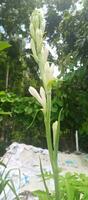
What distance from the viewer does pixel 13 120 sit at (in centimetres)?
670

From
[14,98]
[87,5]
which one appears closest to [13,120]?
[14,98]

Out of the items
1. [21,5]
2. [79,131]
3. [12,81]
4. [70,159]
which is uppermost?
[21,5]

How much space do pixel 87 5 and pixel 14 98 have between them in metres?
1.97

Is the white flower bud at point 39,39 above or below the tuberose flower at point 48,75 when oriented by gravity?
above

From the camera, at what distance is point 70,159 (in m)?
5.46

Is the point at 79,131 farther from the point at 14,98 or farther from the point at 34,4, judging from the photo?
the point at 34,4

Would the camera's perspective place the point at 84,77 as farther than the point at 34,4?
No

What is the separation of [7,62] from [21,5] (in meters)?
2.09

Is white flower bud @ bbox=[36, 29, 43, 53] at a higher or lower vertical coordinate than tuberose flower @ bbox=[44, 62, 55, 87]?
higher

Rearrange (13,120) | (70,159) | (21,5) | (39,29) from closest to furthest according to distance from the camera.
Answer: (39,29) → (70,159) → (13,120) → (21,5)

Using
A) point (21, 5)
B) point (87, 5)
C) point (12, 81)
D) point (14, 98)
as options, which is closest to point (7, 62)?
point (12, 81)

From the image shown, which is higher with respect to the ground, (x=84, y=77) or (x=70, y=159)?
(x=84, y=77)

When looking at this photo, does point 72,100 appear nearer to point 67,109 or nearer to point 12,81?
point 67,109

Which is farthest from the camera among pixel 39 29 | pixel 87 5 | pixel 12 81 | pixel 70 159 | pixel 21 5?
pixel 21 5
